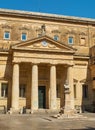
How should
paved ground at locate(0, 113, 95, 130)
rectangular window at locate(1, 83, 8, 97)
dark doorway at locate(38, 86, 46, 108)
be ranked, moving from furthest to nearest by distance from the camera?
dark doorway at locate(38, 86, 46, 108) < rectangular window at locate(1, 83, 8, 97) < paved ground at locate(0, 113, 95, 130)

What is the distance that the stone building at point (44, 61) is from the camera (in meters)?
40.6

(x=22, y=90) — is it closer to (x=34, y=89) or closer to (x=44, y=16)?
(x=34, y=89)

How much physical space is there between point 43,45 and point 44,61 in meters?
2.36

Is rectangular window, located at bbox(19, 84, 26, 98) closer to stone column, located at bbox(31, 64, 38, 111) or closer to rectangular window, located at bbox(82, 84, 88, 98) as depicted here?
stone column, located at bbox(31, 64, 38, 111)

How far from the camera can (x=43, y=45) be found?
137ft

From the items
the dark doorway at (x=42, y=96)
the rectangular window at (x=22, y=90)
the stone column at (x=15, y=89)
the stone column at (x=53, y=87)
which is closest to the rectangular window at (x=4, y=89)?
the rectangular window at (x=22, y=90)

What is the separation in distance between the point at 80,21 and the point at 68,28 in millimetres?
2414

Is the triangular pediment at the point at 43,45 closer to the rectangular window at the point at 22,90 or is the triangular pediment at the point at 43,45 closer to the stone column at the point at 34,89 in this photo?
the stone column at the point at 34,89

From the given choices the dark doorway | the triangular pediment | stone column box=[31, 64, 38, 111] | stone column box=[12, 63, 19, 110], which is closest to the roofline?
the triangular pediment

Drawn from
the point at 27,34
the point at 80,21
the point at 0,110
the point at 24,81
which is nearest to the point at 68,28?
the point at 80,21

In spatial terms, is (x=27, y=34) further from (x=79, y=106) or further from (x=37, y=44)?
(x=79, y=106)

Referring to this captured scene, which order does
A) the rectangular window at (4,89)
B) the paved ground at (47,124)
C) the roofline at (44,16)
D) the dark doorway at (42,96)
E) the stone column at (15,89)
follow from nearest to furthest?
1. the paved ground at (47,124)
2. the stone column at (15,89)
3. the rectangular window at (4,89)
4. the dark doorway at (42,96)
5. the roofline at (44,16)

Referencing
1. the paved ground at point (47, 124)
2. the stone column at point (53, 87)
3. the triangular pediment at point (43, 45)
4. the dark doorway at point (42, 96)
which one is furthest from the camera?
the dark doorway at point (42, 96)

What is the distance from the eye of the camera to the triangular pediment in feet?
134
